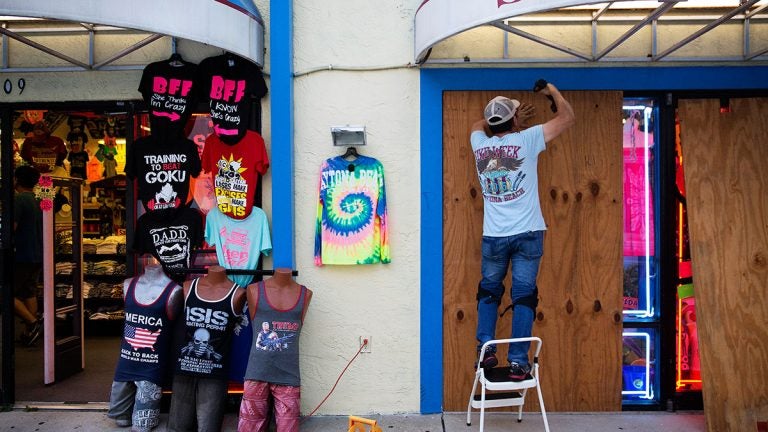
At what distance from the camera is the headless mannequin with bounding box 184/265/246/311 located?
4.30 meters

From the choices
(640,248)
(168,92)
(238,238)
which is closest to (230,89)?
(168,92)

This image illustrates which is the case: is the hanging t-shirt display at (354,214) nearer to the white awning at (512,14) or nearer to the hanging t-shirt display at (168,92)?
the white awning at (512,14)

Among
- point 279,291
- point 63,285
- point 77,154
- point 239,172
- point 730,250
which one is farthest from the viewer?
point 77,154

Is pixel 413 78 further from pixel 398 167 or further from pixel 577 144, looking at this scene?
pixel 577 144

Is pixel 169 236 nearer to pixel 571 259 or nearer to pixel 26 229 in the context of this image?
pixel 26 229

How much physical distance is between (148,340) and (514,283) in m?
2.85

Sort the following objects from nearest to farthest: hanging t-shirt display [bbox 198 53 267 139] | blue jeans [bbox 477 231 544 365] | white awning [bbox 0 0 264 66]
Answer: white awning [bbox 0 0 264 66] → blue jeans [bbox 477 231 544 365] → hanging t-shirt display [bbox 198 53 267 139]

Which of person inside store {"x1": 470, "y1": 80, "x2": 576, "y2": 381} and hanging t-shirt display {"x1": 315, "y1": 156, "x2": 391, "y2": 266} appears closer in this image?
person inside store {"x1": 470, "y1": 80, "x2": 576, "y2": 381}

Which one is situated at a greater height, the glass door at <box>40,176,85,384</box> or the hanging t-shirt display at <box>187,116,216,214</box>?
the hanging t-shirt display at <box>187,116,216,214</box>

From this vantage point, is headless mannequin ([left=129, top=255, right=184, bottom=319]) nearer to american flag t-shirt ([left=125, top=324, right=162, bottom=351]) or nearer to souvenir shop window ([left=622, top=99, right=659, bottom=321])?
american flag t-shirt ([left=125, top=324, right=162, bottom=351])

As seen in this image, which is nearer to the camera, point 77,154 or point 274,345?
point 274,345

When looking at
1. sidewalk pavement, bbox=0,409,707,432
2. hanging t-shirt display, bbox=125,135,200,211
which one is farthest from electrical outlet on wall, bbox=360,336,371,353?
hanging t-shirt display, bbox=125,135,200,211

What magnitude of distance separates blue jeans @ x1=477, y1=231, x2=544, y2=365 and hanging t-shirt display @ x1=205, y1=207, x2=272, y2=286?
5.95 feet

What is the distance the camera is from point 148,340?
4410 mm
